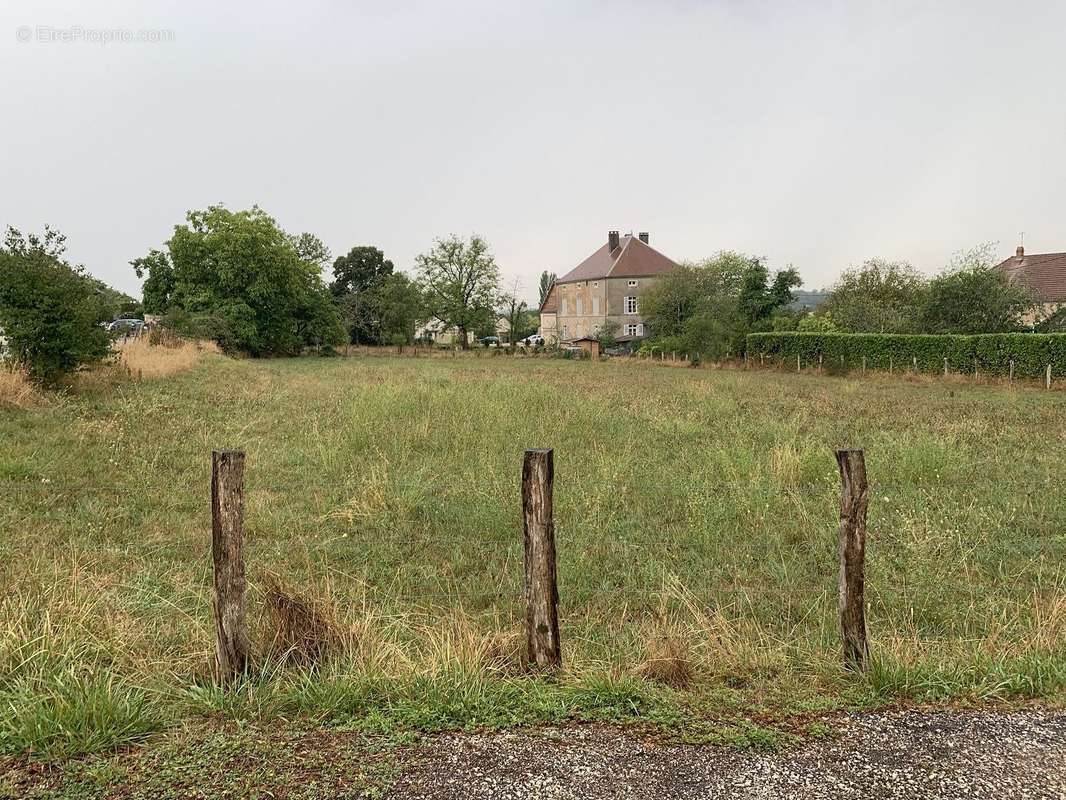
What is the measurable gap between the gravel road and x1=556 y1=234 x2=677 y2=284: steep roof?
60618 millimetres

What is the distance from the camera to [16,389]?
38.2 ft

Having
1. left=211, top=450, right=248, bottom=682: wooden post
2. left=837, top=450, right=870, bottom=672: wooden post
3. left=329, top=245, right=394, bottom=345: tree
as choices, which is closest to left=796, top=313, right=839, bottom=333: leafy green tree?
left=837, top=450, right=870, bottom=672: wooden post

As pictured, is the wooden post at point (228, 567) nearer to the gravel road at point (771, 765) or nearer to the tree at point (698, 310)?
the gravel road at point (771, 765)

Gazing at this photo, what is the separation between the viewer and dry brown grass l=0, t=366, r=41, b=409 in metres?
11.2

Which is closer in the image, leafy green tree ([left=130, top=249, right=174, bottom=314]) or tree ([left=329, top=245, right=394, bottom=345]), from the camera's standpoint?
leafy green tree ([left=130, top=249, right=174, bottom=314])

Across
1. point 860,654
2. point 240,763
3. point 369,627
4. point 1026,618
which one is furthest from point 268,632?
point 1026,618

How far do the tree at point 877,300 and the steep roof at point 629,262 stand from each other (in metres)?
16.4

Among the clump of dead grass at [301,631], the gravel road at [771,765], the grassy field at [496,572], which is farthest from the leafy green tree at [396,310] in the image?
the gravel road at [771,765]

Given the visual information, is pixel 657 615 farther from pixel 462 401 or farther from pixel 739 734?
pixel 462 401

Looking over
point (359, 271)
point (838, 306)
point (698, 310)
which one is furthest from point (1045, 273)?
point (359, 271)

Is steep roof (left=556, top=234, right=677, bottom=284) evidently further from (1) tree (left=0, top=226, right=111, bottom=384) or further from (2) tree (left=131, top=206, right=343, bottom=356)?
(1) tree (left=0, top=226, right=111, bottom=384)

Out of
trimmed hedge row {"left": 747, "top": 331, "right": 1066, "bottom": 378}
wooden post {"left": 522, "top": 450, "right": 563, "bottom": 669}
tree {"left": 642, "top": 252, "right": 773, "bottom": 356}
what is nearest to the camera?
wooden post {"left": 522, "top": 450, "right": 563, "bottom": 669}

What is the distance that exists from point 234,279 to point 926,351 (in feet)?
127

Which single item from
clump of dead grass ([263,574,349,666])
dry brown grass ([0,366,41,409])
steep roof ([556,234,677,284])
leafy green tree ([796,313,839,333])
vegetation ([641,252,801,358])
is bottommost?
clump of dead grass ([263,574,349,666])
